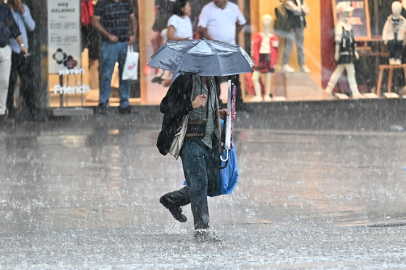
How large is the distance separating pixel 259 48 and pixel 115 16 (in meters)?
3.02

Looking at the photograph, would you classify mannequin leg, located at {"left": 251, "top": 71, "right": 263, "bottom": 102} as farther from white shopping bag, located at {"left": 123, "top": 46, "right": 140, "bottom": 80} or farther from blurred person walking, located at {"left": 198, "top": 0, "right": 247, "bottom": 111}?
white shopping bag, located at {"left": 123, "top": 46, "right": 140, "bottom": 80}

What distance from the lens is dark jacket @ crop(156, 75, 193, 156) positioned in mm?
7055

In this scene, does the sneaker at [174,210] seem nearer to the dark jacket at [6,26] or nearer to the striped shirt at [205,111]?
the striped shirt at [205,111]

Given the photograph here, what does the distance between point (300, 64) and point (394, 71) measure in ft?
6.47

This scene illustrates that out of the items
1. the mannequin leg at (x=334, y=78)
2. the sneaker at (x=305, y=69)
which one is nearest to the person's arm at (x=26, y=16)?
the sneaker at (x=305, y=69)

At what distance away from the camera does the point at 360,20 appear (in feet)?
58.6

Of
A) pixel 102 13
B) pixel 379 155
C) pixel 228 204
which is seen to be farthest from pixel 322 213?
pixel 102 13

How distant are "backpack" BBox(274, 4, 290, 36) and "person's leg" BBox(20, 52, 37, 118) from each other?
15.7 ft

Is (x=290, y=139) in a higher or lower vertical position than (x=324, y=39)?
lower

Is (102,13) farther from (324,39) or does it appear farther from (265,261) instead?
(265,261)

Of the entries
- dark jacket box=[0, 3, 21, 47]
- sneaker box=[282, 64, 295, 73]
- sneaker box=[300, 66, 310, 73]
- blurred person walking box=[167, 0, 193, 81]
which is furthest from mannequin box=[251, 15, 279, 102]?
dark jacket box=[0, 3, 21, 47]

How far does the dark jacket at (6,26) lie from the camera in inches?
575

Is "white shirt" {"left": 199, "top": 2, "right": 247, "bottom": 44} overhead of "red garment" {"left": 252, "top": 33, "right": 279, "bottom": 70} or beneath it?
overhead

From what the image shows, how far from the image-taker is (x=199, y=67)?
7.01 metres
